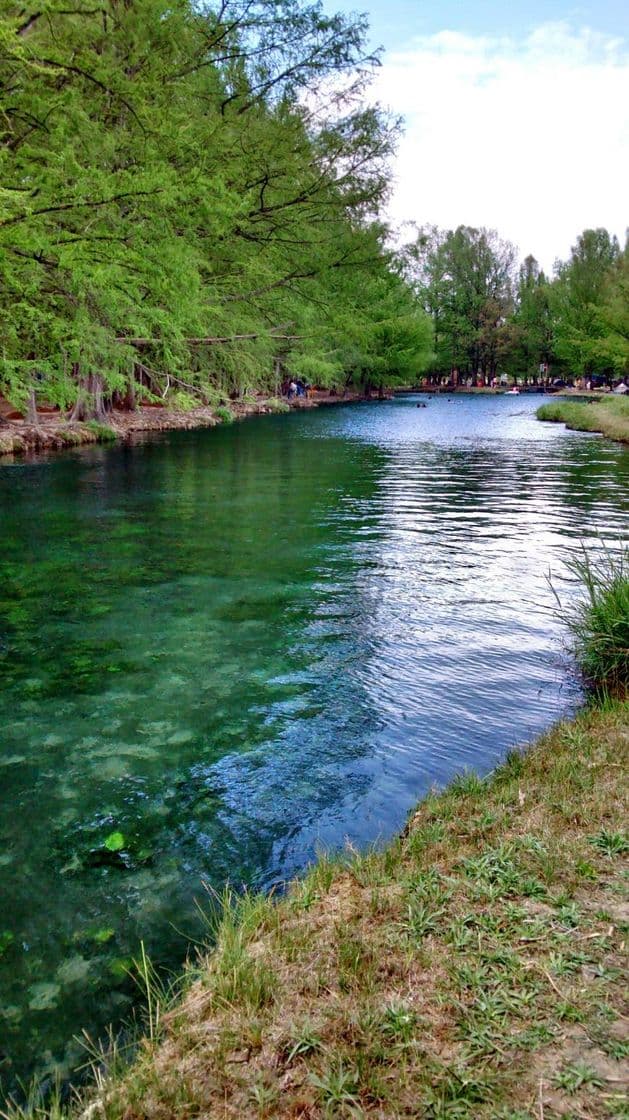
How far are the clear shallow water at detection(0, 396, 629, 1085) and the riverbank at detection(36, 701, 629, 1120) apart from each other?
780 mm

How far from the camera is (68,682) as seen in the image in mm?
7773

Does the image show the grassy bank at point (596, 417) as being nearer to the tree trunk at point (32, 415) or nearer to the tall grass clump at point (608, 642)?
the tree trunk at point (32, 415)

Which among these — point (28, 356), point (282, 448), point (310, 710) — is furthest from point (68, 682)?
point (282, 448)

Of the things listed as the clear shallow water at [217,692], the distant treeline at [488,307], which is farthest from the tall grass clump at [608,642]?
the distant treeline at [488,307]

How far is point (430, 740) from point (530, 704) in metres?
1.32

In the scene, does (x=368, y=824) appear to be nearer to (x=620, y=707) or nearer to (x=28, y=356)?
(x=620, y=707)

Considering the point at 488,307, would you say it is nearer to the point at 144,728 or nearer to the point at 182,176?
the point at 182,176

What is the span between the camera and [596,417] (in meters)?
43.7

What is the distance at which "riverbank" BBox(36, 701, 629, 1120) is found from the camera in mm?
2447

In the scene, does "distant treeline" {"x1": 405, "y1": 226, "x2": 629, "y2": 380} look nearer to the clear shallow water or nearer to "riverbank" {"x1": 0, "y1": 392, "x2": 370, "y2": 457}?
"riverbank" {"x1": 0, "y1": 392, "x2": 370, "y2": 457}

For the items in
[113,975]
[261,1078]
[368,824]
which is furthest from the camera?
[368,824]

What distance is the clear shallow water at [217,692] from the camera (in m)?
4.41

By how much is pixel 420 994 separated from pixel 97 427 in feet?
101

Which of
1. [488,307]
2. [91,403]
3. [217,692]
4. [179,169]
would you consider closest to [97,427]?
[91,403]
